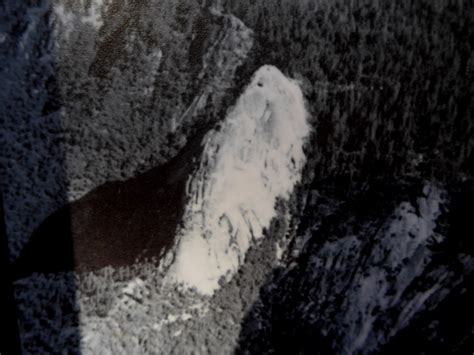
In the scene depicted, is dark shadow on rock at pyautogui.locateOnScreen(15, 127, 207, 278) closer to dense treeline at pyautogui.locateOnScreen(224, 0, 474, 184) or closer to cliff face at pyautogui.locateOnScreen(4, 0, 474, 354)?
cliff face at pyautogui.locateOnScreen(4, 0, 474, 354)

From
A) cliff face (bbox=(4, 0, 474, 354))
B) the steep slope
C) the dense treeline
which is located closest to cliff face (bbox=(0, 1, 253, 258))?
cliff face (bbox=(4, 0, 474, 354))

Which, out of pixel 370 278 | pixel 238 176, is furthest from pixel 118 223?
pixel 370 278

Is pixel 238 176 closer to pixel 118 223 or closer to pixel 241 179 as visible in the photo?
pixel 241 179

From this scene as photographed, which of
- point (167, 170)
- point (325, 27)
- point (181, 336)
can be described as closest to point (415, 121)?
point (325, 27)

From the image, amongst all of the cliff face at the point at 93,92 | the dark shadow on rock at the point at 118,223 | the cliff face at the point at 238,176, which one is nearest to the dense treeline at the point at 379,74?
the cliff face at the point at 238,176

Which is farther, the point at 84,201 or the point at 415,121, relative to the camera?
the point at 84,201

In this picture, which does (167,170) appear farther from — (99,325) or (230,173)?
(99,325)

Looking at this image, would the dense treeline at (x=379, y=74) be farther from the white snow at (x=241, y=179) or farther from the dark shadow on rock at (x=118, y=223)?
the dark shadow on rock at (x=118, y=223)

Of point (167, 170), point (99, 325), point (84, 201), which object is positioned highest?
point (167, 170)
